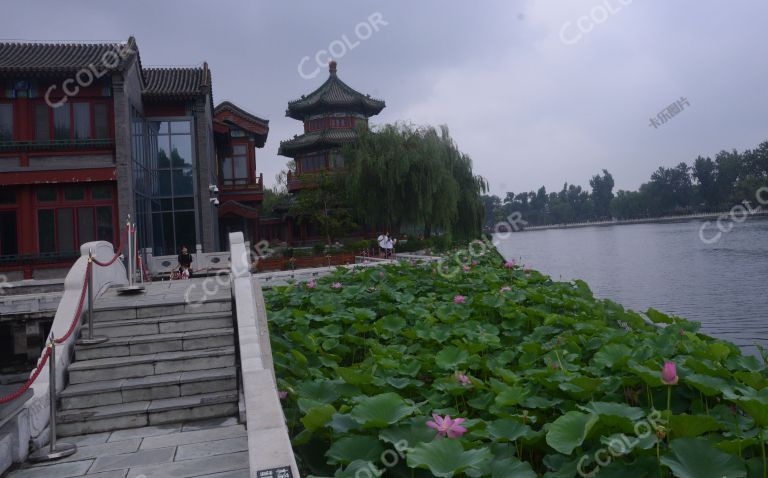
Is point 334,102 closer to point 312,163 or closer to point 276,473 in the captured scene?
point 312,163

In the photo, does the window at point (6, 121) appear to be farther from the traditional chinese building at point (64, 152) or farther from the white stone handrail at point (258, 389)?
the white stone handrail at point (258, 389)

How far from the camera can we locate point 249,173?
2344 centimetres

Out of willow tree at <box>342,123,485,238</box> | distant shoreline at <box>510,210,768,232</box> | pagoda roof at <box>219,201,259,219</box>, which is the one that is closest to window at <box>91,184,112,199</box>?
→ pagoda roof at <box>219,201,259,219</box>

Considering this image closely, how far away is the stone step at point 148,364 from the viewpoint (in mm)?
4398

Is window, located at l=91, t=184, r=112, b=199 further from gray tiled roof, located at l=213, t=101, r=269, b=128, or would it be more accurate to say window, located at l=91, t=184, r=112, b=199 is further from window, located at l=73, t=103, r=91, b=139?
gray tiled roof, located at l=213, t=101, r=269, b=128

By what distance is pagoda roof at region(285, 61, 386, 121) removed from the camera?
32.4 meters

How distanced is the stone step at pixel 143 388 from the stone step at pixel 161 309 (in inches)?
37.5

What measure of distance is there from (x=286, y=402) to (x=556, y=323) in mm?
3033

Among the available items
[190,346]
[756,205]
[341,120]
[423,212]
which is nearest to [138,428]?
[190,346]

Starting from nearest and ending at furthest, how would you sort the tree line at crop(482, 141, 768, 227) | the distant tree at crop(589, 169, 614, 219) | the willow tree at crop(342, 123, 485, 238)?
the willow tree at crop(342, 123, 485, 238), the tree line at crop(482, 141, 768, 227), the distant tree at crop(589, 169, 614, 219)

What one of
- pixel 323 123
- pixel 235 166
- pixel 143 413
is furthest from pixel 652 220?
pixel 143 413

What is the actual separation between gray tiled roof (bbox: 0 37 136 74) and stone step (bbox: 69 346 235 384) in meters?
12.0

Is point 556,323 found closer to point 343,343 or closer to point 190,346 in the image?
point 343,343

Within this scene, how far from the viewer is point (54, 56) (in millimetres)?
15180
